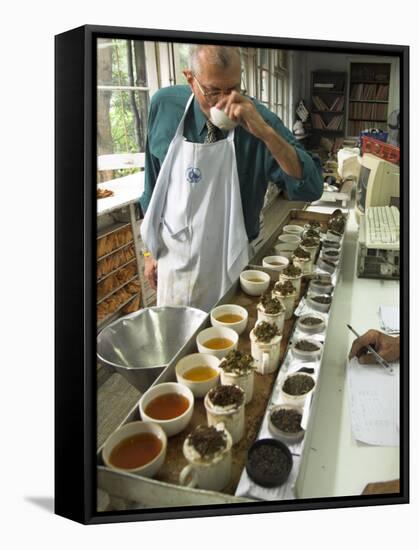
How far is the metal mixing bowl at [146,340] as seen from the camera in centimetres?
122

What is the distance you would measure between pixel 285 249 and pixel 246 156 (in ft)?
0.98

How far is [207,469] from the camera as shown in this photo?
1.10m

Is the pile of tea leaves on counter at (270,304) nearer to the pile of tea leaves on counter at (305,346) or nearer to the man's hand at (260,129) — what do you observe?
the pile of tea leaves on counter at (305,346)

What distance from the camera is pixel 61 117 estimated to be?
118 cm

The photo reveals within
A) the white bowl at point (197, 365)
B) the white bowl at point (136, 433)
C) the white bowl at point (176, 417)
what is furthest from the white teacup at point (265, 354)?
the white bowl at point (136, 433)

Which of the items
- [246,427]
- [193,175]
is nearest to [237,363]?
[246,427]

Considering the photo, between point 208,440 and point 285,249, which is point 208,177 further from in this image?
point 208,440

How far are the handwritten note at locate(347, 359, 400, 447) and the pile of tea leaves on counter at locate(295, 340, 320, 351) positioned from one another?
0.13 metres

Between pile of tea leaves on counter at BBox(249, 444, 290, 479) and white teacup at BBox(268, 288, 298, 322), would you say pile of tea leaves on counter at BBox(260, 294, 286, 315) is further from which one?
pile of tea leaves on counter at BBox(249, 444, 290, 479)

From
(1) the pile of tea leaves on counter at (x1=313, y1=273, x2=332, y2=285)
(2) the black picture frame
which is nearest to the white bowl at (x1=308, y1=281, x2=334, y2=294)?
(1) the pile of tea leaves on counter at (x1=313, y1=273, x2=332, y2=285)

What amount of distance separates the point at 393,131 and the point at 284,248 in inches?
16.2

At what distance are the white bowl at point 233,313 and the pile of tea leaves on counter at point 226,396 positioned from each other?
182 mm

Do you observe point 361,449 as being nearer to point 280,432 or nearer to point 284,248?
point 280,432

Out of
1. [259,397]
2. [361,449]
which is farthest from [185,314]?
[361,449]
